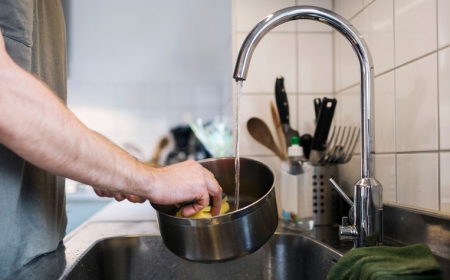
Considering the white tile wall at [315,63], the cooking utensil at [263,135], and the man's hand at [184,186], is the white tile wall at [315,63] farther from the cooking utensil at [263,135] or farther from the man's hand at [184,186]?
the man's hand at [184,186]

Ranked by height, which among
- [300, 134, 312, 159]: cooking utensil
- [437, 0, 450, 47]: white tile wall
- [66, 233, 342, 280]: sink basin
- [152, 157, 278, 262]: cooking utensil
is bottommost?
[66, 233, 342, 280]: sink basin

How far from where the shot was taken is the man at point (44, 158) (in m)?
0.41

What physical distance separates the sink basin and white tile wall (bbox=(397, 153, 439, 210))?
0.19m

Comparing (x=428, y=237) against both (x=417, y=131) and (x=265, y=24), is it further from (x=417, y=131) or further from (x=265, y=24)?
(x=265, y=24)

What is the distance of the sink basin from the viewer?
2.63 feet

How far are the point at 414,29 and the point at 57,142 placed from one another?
0.61 m

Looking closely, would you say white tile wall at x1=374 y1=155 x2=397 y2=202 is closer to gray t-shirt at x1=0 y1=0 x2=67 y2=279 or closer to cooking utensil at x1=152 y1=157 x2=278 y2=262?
cooking utensil at x1=152 y1=157 x2=278 y2=262

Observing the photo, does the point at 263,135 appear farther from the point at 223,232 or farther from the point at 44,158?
the point at 44,158

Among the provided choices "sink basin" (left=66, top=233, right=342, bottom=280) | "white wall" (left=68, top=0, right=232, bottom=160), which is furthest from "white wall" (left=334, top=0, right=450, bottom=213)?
"white wall" (left=68, top=0, right=232, bottom=160)

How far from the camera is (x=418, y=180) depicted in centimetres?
70

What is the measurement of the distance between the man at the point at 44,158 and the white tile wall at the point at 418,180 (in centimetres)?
35

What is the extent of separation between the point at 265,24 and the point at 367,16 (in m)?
0.39

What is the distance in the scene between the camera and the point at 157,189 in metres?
0.55

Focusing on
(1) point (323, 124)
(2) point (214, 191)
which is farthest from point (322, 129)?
(2) point (214, 191)
